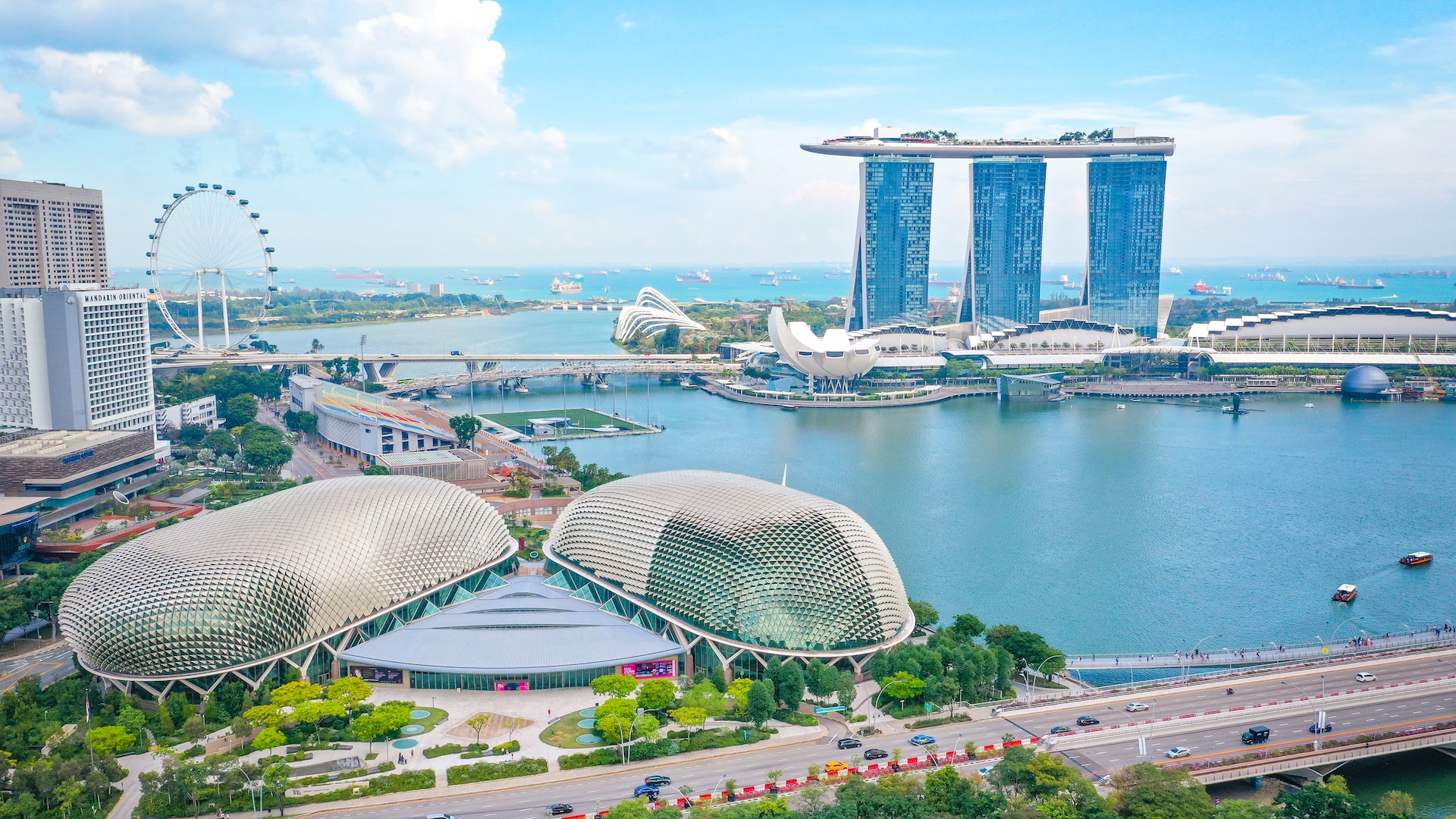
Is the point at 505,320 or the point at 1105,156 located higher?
the point at 1105,156

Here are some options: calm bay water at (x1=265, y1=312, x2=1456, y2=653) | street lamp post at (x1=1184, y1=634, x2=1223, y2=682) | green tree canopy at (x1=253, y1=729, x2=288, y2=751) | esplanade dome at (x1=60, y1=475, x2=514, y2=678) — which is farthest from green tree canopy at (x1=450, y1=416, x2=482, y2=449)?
street lamp post at (x1=1184, y1=634, x2=1223, y2=682)

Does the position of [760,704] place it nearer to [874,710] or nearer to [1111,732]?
[874,710]

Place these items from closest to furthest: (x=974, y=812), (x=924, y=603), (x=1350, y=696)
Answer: (x=974, y=812)
(x=1350, y=696)
(x=924, y=603)

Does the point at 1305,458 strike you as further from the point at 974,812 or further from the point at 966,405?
the point at 974,812

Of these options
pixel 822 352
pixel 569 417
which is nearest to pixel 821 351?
pixel 822 352

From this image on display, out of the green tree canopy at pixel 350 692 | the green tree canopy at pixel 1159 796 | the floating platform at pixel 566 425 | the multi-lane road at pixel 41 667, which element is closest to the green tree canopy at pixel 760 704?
the green tree canopy at pixel 1159 796

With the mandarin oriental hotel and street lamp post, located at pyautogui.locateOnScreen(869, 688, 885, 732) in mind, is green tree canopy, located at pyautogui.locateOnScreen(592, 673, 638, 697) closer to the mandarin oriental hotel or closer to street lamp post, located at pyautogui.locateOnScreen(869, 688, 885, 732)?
the mandarin oriental hotel

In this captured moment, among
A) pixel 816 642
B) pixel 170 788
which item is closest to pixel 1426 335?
pixel 816 642

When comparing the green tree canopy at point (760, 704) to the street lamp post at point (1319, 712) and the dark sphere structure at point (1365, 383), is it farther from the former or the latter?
the dark sphere structure at point (1365, 383)
